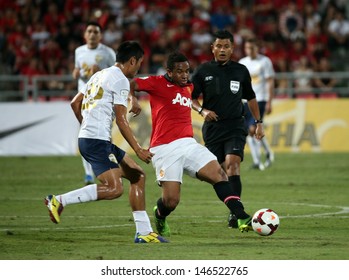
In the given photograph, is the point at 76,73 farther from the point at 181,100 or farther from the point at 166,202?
Answer: the point at 166,202

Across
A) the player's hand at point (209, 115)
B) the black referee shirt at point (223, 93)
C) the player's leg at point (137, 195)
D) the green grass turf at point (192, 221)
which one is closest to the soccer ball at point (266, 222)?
the green grass turf at point (192, 221)

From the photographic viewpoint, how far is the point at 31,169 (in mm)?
21078

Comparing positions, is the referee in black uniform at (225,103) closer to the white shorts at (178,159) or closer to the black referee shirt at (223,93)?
the black referee shirt at (223,93)

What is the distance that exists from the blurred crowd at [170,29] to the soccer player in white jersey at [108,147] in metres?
16.3

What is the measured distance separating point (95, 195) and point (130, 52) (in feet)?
5.41

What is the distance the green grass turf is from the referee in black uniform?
900 mm

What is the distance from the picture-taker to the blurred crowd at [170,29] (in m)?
27.6

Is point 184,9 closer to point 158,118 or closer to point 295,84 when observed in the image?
point 295,84

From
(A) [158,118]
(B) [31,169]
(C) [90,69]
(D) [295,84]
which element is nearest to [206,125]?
(A) [158,118]

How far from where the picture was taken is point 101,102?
1035 cm

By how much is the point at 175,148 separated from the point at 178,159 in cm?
15

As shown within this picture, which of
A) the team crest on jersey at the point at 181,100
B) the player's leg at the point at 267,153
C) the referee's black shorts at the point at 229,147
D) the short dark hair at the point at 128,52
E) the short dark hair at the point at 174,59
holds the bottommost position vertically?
the player's leg at the point at 267,153

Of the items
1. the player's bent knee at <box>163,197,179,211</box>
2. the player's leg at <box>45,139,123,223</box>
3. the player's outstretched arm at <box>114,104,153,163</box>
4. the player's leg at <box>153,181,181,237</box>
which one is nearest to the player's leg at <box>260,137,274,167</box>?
the player's leg at <box>153,181,181,237</box>

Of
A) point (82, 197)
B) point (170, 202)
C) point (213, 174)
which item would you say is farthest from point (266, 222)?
point (82, 197)
